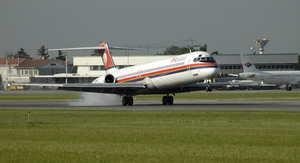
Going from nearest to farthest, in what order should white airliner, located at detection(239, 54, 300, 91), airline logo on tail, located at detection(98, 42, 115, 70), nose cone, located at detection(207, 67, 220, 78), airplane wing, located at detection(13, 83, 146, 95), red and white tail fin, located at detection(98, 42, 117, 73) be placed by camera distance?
nose cone, located at detection(207, 67, 220, 78)
airplane wing, located at detection(13, 83, 146, 95)
red and white tail fin, located at detection(98, 42, 117, 73)
airline logo on tail, located at detection(98, 42, 115, 70)
white airliner, located at detection(239, 54, 300, 91)

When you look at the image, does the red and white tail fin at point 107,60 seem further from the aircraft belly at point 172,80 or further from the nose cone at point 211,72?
Answer: the nose cone at point 211,72

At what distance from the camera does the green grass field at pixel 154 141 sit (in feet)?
51.9

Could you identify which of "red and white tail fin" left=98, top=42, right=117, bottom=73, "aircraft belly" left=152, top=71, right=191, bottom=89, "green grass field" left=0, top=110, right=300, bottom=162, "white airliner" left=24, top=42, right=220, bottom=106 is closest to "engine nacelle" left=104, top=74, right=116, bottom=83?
"white airliner" left=24, top=42, right=220, bottom=106

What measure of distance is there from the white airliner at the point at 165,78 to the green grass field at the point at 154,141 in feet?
45.2

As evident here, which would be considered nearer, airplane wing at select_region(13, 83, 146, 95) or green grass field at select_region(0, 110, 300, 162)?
green grass field at select_region(0, 110, 300, 162)

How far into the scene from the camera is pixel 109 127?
2473 centimetres

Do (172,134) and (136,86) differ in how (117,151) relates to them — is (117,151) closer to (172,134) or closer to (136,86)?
(172,134)

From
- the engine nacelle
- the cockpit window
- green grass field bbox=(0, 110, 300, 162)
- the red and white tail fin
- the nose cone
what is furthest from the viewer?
the red and white tail fin

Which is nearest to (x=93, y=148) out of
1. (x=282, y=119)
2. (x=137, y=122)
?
(x=137, y=122)

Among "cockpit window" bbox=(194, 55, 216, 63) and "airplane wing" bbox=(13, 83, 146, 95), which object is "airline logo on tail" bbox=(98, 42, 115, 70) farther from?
"cockpit window" bbox=(194, 55, 216, 63)

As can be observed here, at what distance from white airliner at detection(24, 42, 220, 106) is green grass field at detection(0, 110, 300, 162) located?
543 inches

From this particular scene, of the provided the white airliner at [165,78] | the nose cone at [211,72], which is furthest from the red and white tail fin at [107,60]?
the nose cone at [211,72]

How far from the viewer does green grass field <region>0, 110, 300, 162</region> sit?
15.8 m

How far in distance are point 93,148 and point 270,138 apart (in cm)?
685
